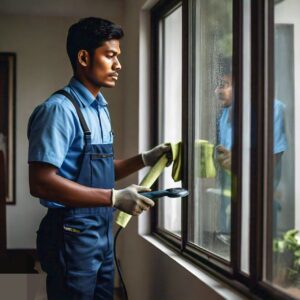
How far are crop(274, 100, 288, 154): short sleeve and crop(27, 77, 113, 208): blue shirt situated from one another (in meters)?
0.78

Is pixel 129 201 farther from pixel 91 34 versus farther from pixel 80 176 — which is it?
pixel 91 34

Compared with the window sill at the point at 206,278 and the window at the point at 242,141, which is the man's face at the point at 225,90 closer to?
the window at the point at 242,141

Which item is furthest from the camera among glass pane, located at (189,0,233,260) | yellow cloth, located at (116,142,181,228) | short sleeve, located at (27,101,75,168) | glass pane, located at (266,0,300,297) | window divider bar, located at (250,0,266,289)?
yellow cloth, located at (116,142,181,228)

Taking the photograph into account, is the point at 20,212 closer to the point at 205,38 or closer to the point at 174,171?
the point at 174,171

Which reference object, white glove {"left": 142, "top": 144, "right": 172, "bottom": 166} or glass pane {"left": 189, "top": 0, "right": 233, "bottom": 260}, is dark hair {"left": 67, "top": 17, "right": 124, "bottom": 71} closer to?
glass pane {"left": 189, "top": 0, "right": 233, "bottom": 260}

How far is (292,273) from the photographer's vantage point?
1.71 m

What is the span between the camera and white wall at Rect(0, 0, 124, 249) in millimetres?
4664

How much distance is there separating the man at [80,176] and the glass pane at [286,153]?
1.86ft

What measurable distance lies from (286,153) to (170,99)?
144cm

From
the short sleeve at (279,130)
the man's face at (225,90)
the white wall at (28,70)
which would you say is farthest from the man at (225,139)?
the white wall at (28,70)

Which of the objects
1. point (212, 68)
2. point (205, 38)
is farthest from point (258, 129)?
point (205, 38)

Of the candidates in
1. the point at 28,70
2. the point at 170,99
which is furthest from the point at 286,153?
the point at 28,70

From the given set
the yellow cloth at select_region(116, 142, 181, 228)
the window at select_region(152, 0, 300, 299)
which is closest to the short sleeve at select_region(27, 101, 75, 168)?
the yellow cloth at select_region(116, 142, 181, 228)

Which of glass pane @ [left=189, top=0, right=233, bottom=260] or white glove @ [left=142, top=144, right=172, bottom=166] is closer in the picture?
glass pane @ [left=189, top=0, right=233, bottom=260]
